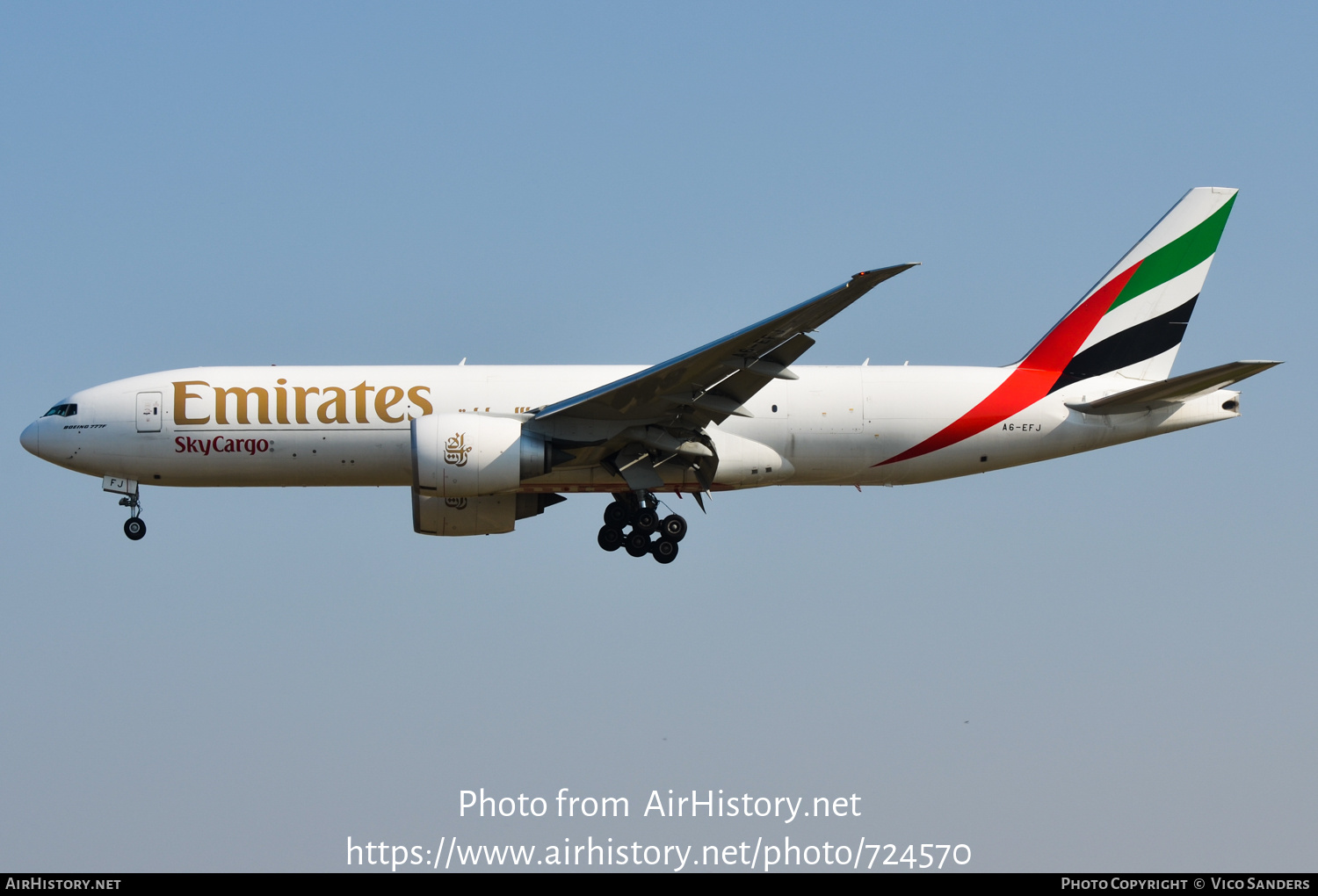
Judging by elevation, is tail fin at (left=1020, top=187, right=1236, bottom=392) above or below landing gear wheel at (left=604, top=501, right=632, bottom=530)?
above

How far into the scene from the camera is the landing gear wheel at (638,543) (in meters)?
27.5

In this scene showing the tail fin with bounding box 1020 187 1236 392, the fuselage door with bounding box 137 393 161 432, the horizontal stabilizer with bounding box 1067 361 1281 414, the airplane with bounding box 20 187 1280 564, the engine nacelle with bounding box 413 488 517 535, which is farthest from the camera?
the engine nacelle with bounding box 413 488 517 535

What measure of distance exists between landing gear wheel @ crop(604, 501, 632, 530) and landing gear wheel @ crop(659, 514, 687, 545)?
1101 millimetres

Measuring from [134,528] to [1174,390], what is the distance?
67.2ft

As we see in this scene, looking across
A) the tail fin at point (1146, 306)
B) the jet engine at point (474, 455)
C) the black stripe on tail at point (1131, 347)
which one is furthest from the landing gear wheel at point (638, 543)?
the black stripe on tail at point (1131, 347)

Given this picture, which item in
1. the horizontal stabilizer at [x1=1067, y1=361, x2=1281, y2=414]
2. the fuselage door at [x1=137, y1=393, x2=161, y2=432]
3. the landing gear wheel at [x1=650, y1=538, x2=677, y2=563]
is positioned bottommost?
the landing gear wheel at [x1=650, y1=538, x2=677, y2=563]

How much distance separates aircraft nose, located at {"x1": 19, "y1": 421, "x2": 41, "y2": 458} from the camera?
27453 mm

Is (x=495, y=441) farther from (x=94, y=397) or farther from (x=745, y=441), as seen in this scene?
(x=94, y=397)

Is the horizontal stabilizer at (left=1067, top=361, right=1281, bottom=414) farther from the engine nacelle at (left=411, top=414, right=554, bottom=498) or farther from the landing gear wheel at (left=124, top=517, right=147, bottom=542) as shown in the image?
the landing gear wheel at (left=124, top=517, right=147, bottom=542)

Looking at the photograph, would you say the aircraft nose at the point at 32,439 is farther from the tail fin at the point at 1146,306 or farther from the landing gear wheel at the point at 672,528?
the tail fin at the point at 1146,306

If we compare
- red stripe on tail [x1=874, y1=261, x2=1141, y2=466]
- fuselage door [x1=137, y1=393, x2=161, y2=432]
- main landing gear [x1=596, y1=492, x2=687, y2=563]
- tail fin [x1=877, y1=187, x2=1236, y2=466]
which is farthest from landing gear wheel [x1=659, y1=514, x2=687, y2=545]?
fuselage door [x1=137, y1=393, x2=161, y2=432]

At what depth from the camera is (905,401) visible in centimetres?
2684

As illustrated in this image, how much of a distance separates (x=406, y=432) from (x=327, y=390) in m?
1.76

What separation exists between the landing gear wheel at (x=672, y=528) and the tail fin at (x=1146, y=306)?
7708 millimetres
